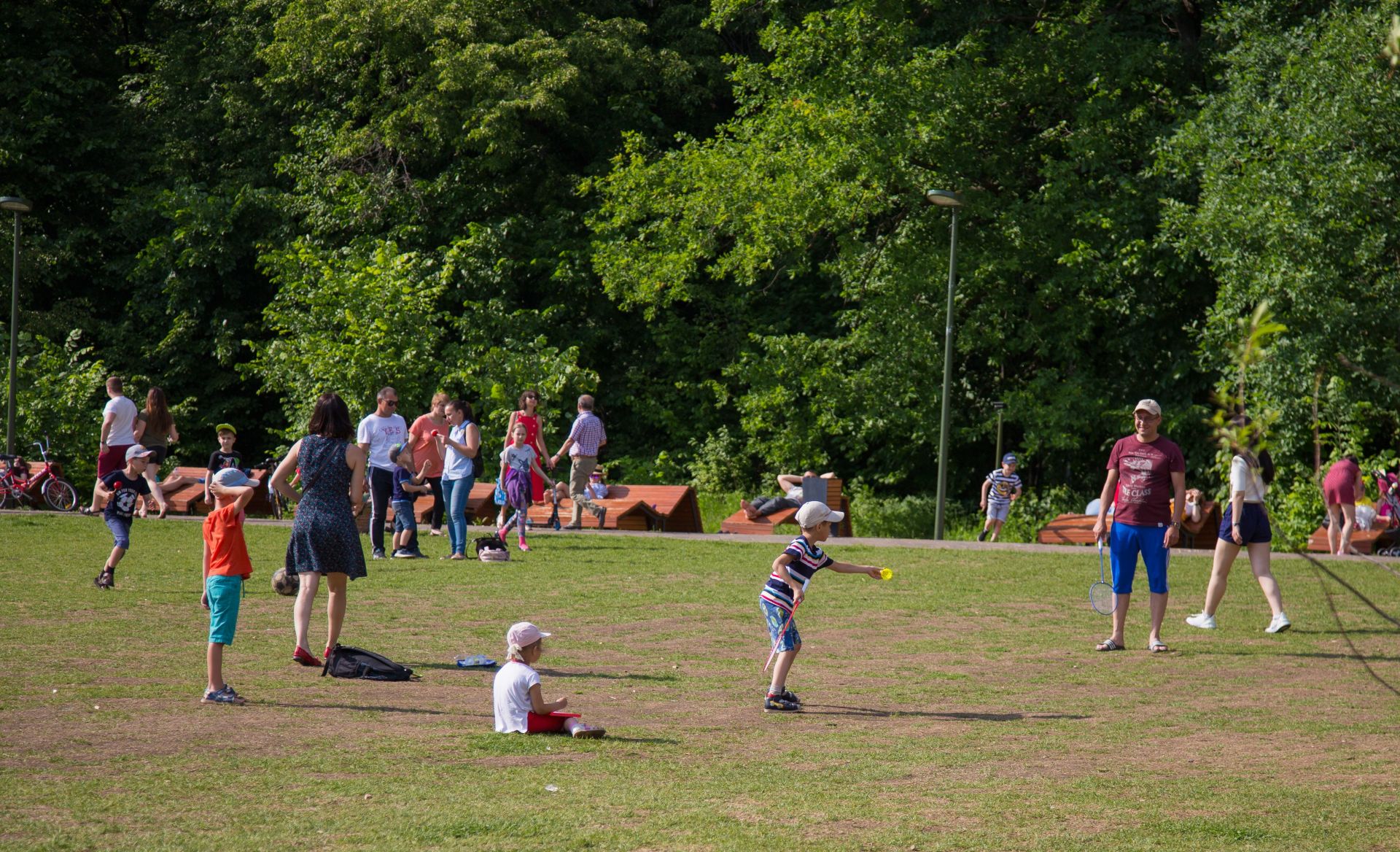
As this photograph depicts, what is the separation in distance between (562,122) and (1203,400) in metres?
14.9

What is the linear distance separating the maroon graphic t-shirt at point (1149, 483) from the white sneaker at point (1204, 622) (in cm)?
180

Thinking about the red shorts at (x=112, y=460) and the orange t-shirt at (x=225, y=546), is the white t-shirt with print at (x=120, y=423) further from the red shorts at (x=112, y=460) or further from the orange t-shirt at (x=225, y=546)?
the orange t-shirt at (x=225, y=546)

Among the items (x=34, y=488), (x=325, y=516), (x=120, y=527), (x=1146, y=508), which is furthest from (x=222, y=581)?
(x=34, y=488)

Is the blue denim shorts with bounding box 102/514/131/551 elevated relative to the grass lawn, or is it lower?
elevated

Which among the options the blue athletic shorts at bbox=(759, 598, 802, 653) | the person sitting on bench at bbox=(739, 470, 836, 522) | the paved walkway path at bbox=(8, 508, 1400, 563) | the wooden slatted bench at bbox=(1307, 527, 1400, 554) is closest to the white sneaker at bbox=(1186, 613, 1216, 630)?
the blue athletic shorts at bbox=(759, 598, 802, 653)

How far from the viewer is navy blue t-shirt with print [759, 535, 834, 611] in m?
8.51

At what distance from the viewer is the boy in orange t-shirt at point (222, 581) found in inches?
327

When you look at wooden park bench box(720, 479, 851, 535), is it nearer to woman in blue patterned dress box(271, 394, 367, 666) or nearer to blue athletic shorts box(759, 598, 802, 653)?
woman in blue patterned dress box(271, 394, 367, 666)

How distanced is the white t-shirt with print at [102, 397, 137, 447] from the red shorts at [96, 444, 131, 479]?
13cm

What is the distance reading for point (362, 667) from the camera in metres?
9.22

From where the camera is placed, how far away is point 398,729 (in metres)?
7.77

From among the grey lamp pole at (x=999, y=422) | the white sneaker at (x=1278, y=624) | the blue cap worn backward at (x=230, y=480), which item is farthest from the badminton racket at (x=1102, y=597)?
the grey lamp pole at (x=999, y=422)

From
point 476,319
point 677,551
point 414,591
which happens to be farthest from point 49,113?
point 414,591

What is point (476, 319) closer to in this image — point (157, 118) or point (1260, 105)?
point (157, 118)
